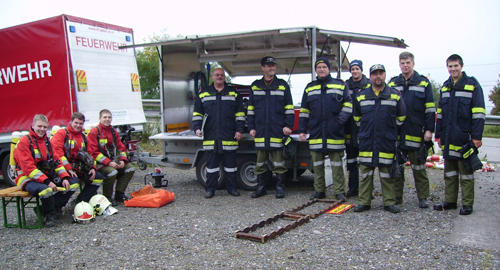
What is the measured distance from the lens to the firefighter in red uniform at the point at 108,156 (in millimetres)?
5973

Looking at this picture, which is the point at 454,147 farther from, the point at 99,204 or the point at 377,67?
the point at 99,204

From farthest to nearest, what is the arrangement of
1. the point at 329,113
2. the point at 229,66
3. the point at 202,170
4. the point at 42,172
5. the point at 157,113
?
the point at 157,113
the point at 229,66
the point at 202,170
the point at 329,113
the point at 42,172

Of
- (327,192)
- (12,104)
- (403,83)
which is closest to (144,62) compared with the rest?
(12,104)

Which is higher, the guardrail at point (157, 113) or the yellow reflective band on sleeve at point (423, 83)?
the yellow reflective band on sleeve at point (423, 83)

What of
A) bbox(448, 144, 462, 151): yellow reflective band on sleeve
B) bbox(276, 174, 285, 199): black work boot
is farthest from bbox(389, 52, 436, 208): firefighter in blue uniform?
bbox(276, 174, 285, 199): black work boot

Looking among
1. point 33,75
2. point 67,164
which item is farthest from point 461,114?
point 33,75

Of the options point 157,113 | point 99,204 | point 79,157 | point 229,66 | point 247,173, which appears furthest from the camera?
point 157,113

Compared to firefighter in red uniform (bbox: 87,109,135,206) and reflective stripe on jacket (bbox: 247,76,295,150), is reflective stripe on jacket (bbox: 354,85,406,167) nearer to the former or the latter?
reflective stripe on jacket (bbox: 247,76,295,150)

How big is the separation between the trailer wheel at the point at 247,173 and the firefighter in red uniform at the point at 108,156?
1.84 m

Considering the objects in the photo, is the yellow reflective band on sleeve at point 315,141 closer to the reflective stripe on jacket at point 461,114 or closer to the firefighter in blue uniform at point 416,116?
the firefighter in blue uniform at point 416,116

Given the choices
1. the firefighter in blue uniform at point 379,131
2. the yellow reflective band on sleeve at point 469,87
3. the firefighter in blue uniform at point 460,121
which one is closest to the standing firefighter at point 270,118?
the firefighter in blue uniform at point 379,131

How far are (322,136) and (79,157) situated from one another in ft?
11.4

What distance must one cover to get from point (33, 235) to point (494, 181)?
7.74 metres

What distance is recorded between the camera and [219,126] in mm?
6426
